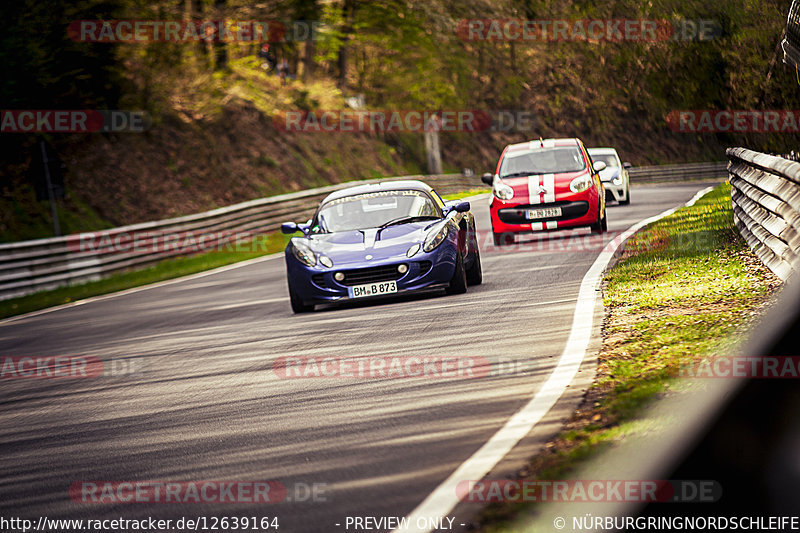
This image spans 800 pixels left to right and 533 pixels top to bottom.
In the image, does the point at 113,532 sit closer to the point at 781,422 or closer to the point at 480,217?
the point at 781,422

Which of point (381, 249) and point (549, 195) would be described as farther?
point (549, 195)

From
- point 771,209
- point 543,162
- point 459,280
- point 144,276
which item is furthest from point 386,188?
point 144,276

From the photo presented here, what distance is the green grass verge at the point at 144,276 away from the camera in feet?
62.8

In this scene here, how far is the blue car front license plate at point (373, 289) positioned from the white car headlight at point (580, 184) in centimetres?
656

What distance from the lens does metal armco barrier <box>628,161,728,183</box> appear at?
54.5 metres

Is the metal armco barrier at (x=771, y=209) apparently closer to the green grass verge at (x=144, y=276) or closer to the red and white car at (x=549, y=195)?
the red and white car at (x=549, y=195)

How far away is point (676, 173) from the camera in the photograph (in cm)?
5538

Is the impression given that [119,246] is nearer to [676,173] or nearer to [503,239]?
[503,239]

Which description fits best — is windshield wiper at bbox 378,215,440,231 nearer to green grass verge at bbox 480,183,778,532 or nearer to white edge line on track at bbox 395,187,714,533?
green grass verge at bbox 480,183,778,532

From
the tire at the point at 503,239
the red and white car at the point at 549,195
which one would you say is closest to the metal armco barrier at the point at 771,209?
the red and white car at the point at 549,195

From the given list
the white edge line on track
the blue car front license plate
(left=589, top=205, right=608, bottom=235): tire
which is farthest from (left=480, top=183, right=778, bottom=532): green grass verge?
(left=589, top=205, right=608, bottom=235): tire

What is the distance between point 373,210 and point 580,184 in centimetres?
565

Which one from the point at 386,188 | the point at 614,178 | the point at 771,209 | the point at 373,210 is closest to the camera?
the point at 771,209

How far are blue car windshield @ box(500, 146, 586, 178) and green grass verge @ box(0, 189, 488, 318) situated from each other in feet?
25.4
